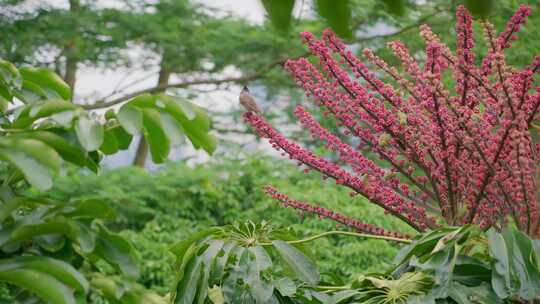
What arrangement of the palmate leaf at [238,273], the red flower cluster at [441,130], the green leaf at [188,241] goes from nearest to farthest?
1. the red flower cluster at [441,130]
2. the palmate leaf at [238,273]
3. the green leaf at [188,241]

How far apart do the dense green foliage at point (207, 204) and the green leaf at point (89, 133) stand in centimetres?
319

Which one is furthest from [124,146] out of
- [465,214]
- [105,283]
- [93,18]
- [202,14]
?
[202,14]

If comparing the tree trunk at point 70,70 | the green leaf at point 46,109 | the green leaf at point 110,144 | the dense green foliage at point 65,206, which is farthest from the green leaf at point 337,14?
the tree trunk at point 70,70

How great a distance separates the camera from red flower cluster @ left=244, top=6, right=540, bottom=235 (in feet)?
5.11

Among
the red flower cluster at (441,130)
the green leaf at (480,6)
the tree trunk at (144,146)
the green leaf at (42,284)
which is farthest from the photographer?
the tree trunk at (144,146)

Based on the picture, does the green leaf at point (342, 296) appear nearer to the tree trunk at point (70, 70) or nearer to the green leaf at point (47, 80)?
the green leaf at point (47, 80)

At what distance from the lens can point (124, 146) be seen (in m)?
1.50

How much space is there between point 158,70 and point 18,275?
629 centimetres

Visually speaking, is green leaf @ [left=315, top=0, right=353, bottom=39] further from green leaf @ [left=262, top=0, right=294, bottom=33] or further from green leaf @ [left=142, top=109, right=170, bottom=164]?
green leaf @ [left=142, top=109, right=170, bottom=164]

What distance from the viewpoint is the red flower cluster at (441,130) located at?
1.56 metres

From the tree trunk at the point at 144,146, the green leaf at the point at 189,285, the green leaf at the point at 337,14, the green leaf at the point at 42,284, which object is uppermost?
the green leaf at the point at 337,14

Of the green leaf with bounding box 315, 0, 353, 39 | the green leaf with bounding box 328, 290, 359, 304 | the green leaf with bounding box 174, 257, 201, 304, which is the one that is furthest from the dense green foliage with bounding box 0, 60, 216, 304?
the green leaf with bounding box 315, 0, 353, 39

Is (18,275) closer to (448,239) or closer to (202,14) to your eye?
(448,239)

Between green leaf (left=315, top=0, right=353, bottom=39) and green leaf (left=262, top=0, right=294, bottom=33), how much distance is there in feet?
0.09
